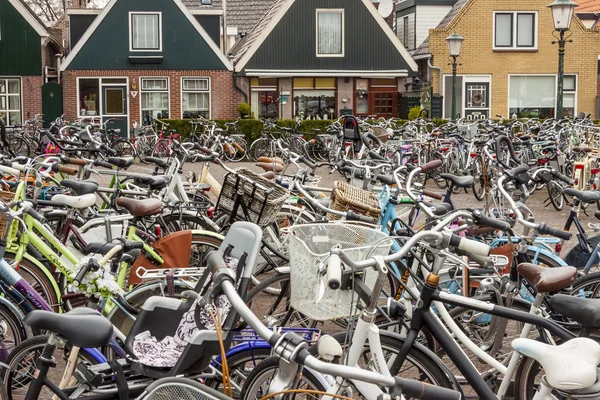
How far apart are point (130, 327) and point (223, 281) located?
133 centimetres

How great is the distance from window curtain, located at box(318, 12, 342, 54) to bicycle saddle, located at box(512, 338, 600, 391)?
27540 mm

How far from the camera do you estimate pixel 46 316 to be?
2.88m

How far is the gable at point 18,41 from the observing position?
28.5 m

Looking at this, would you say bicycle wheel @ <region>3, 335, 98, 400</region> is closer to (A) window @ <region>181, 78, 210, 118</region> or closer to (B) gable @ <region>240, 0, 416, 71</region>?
(A) window @ <region>181, 78, 210, 118</region>

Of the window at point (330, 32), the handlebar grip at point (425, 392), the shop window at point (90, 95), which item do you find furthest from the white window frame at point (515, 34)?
the handlebar grip at point (425, 392)

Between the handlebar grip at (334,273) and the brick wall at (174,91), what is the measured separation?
85.9 ft

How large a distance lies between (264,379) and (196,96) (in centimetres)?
2655

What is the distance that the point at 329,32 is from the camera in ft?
97.6

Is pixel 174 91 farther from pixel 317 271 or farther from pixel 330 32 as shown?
pixel 317 271

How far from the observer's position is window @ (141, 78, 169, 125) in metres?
28.9

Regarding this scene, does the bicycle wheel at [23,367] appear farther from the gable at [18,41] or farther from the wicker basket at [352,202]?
the gable at [18,41]

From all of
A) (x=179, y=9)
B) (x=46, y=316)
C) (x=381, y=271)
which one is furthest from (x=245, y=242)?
(x=179, y=9)

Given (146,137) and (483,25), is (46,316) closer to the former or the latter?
(146,137)

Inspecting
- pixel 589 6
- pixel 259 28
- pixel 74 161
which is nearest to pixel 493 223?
pixel 74 161
